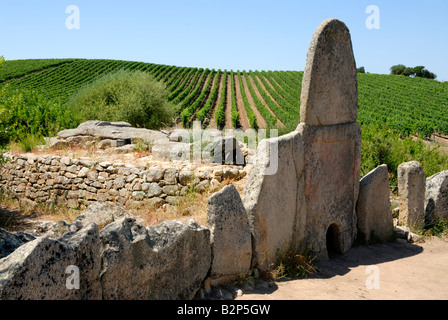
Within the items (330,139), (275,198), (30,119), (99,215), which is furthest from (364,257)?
(30,119)

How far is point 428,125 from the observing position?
102 feet

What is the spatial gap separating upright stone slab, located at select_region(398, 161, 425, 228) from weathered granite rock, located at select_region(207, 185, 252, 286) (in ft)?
14.2

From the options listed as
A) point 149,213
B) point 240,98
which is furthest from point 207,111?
point 149,213

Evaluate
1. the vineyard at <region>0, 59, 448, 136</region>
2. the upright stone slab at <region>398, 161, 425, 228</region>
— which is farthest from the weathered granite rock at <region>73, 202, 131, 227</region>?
the vineyard at <region>0, 59, 448, 136</region>

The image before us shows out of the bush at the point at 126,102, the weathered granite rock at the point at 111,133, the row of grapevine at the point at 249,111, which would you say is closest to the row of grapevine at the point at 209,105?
the row of grapevine at the point at 249,111

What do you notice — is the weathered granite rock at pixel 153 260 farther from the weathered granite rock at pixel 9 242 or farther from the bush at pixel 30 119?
the bush at pixel 30 119

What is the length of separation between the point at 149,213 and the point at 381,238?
4.93 metres

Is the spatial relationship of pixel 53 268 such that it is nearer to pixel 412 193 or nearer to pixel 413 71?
pixel 412 193

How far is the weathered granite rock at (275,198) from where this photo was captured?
4.93 metres

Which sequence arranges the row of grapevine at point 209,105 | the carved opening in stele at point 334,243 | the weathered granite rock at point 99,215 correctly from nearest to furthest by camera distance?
the carved opening in stele at point 334,243 < the weathered granite rock at point 99,215 < the row of grapevine at point 209,105

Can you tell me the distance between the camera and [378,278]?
521cm

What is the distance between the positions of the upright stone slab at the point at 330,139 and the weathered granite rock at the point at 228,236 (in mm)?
1440

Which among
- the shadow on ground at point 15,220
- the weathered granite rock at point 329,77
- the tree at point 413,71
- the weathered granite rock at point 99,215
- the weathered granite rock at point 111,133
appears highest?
the tree at point 413,71

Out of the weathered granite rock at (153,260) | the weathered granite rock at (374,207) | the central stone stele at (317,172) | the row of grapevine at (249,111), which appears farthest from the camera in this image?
the row of grapevine at (249,111)
